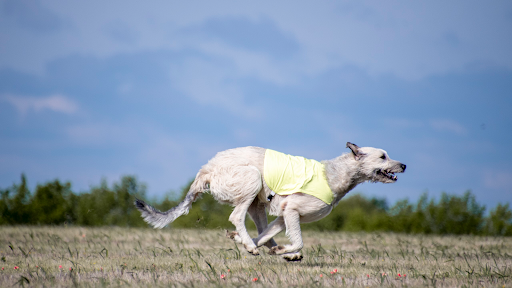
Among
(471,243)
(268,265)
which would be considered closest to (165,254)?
(268,265)

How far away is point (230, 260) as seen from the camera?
7.20 metres

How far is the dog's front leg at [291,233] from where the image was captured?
21.4 feet

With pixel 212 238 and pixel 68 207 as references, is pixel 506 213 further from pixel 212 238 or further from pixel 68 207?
pixel 68 207

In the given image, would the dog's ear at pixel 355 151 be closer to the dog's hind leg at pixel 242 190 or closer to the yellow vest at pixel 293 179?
the yellow vest at pixel 293 179

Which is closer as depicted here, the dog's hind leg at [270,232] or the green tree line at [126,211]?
the dog's hind leg at [270,232]

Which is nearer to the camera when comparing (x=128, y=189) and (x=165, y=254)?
(x=165, y=254)

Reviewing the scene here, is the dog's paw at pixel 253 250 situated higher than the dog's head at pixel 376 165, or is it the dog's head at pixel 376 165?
the dog's head at pixel 376 165

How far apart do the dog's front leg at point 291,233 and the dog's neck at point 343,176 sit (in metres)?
0.75

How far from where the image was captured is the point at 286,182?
267 inches

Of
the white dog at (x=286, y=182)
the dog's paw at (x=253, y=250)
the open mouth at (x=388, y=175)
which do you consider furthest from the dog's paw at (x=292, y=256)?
the open mouth at (x=388, y=175)

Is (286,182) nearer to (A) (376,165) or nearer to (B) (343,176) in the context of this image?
(B) (343,176)

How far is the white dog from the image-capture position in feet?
22.0

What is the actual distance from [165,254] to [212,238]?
3606mm


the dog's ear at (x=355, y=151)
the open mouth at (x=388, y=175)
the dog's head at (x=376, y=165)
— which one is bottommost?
the open mouth at (x=388, y=175)
